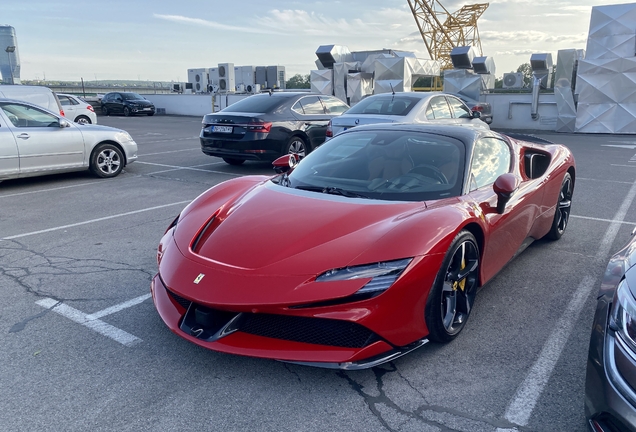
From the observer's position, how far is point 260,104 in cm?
977

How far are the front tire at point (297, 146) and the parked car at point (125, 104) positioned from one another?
23789 millimetres

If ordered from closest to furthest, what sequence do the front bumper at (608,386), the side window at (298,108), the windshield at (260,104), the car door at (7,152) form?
the front bumper at (608,386) → the car door at (7,152) → the windshield at (260,104) → the side window at (298,108)

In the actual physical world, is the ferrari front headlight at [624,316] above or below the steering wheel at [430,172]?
below

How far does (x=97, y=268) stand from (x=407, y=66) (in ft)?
64.3

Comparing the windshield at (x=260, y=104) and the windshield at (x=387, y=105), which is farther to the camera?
the windshield at (x=260, y=104)

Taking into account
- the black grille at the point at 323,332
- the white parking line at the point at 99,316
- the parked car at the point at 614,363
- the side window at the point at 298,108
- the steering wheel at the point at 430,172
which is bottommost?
the white parking line at the point at 99,316

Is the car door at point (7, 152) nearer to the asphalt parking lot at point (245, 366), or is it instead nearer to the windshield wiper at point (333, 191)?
the asphalt parking lot at point (245, 366)

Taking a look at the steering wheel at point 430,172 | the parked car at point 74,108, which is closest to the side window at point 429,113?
the steering wheel at point 430,172

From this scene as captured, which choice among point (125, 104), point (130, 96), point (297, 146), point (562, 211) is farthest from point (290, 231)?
point (130, 96)

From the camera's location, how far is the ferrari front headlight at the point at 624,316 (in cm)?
187

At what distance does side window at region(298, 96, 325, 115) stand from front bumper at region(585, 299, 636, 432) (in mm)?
8580

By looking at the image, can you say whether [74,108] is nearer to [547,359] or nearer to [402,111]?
[402,111]

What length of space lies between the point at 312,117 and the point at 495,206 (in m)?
6.96

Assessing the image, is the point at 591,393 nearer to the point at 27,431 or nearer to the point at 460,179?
the point at 460,179
